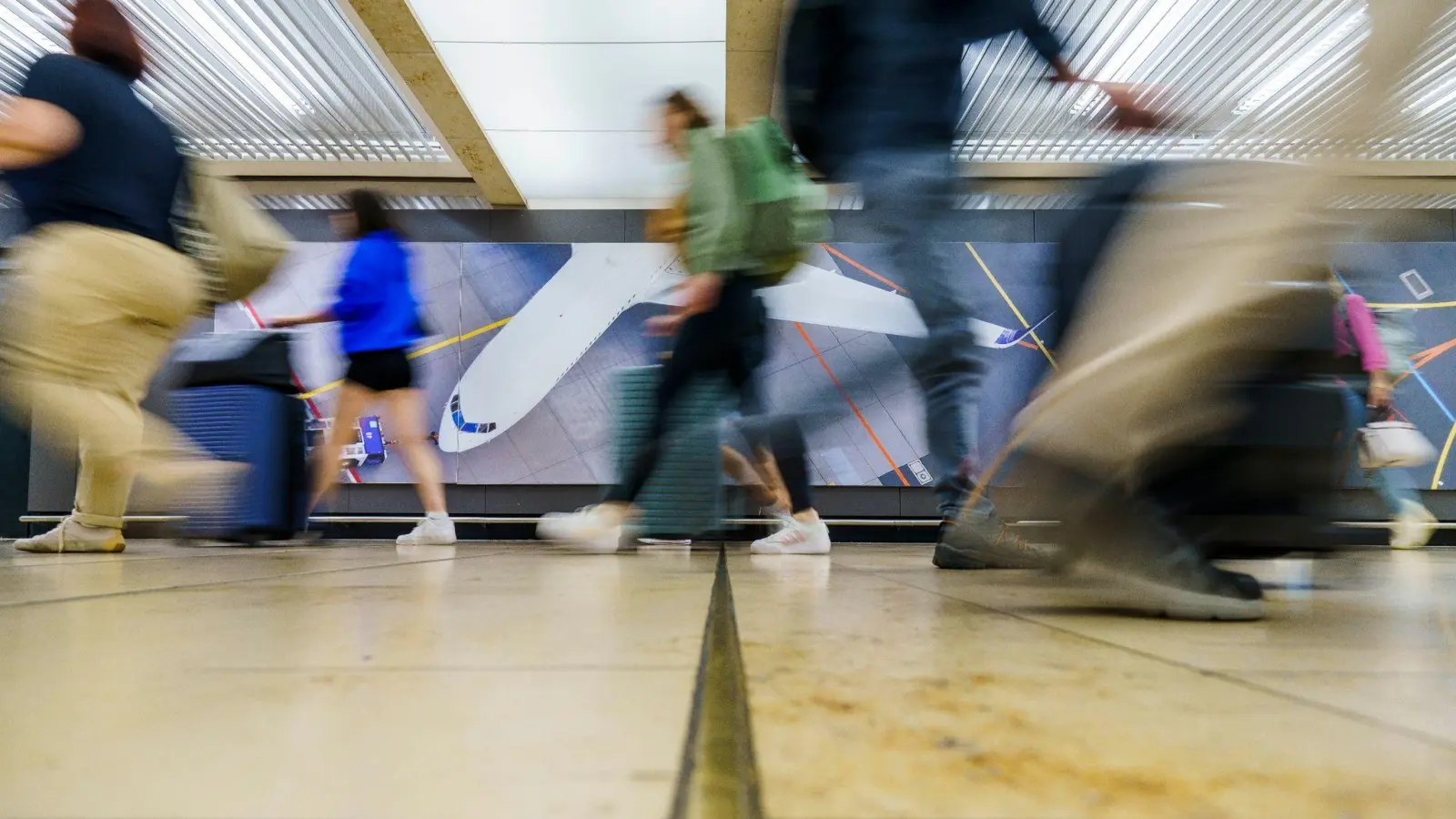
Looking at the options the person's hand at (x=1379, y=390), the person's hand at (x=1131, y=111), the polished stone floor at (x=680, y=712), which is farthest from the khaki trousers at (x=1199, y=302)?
the person's hand at (x=1379, y=390)

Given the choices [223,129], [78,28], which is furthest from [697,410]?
[223,129]

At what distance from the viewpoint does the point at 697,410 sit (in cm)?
290

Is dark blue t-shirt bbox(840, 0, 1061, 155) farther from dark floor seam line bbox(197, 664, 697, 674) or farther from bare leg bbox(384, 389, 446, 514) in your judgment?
bare leg bbox(384, 389, 446, 514)

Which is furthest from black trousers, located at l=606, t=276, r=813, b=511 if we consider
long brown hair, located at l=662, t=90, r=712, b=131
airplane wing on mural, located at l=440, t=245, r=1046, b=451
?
airplane wing on mural, located at l=440, t=245, r=1046, b=451

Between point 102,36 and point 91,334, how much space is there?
29.4 inches

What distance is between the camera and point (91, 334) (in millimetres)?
1937

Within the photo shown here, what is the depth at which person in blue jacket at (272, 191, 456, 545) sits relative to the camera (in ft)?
10.7

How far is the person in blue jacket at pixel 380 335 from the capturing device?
3.26m

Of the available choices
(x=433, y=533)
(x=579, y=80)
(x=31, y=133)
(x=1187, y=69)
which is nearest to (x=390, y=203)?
(x=579, y=80)

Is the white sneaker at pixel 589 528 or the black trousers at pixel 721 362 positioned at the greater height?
the black trousers at pixel 721 362

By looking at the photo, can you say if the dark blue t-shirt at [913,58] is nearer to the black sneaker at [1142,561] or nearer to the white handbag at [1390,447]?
the black sneaker at [1142,561]

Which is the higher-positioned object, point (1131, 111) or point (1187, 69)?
point (1187, 69)

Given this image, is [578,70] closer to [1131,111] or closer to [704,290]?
[704,290]

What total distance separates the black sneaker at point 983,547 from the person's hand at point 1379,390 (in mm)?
3476
